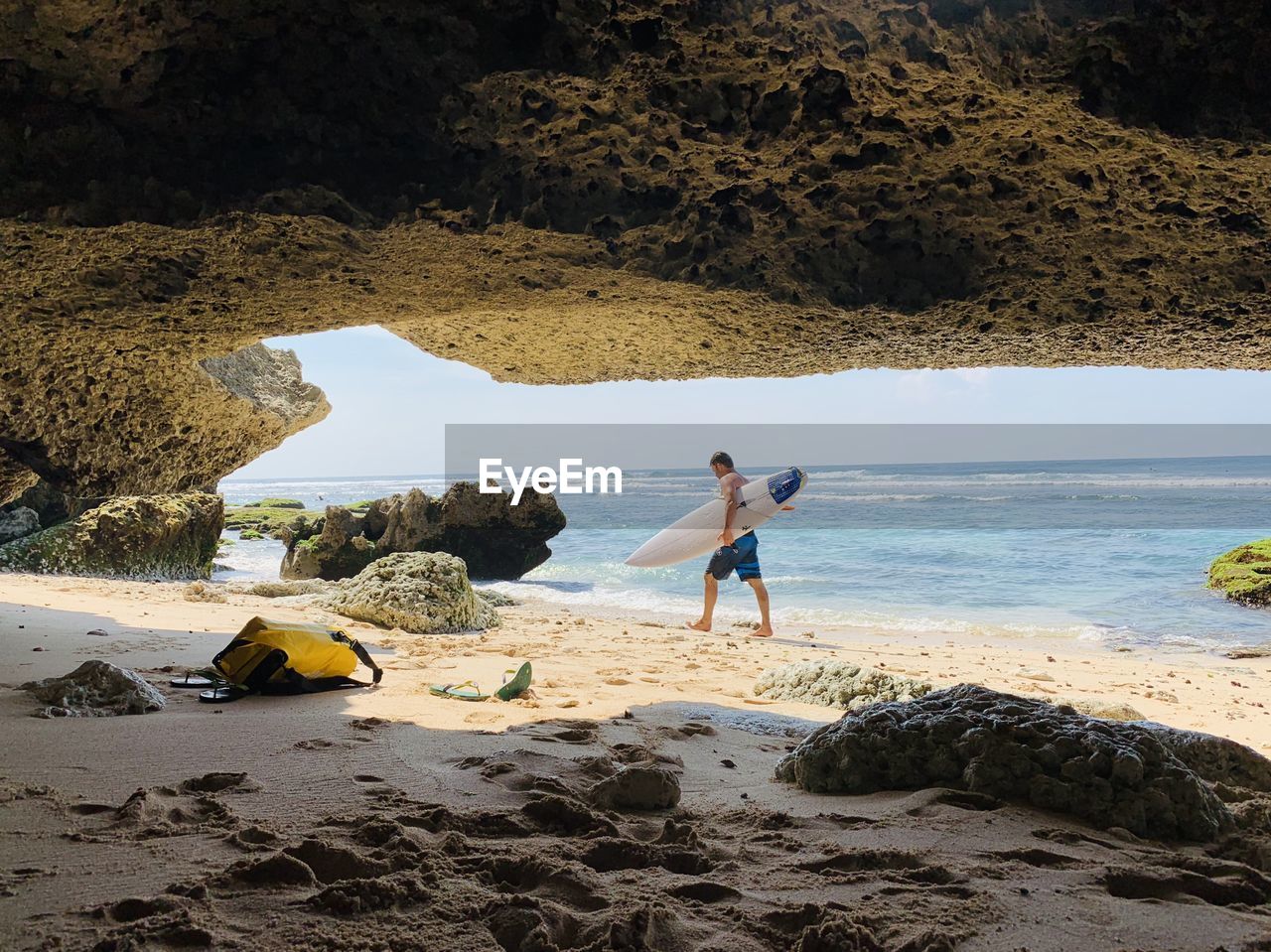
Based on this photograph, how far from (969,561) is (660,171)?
17.4 m

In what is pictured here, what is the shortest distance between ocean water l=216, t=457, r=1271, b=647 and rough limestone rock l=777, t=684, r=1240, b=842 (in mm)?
8132

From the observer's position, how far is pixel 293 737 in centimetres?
315

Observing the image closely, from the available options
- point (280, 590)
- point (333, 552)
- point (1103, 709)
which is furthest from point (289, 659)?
point (333, 552)

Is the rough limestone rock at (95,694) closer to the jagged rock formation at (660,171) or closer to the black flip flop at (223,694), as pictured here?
the black flip flop at (223,694)

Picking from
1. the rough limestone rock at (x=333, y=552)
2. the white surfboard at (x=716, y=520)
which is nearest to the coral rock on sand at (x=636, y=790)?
the white surfboard at (x=716, y=520)

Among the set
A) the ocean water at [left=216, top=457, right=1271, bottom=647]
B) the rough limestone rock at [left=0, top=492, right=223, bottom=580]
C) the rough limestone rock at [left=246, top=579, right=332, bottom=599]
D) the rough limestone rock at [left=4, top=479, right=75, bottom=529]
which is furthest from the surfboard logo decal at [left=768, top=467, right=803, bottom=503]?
the rough limestone rock at [left=4, top=479, right=75, bottom=529]

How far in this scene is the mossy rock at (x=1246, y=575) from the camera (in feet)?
39.3

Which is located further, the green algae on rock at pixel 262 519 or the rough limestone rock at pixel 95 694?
the green algae on rock at pixel 262 519

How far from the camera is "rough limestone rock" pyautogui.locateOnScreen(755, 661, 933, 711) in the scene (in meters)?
4.85

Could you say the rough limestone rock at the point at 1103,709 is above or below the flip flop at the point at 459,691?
below

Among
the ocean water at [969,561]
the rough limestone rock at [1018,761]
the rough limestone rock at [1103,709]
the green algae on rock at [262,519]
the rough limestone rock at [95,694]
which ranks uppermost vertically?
the rough limestone rock at [1018,761]

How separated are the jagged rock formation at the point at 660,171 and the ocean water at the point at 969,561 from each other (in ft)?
27.1

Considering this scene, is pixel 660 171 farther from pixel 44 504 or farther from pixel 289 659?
pixel 44 504

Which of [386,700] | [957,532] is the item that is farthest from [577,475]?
[386,700]
